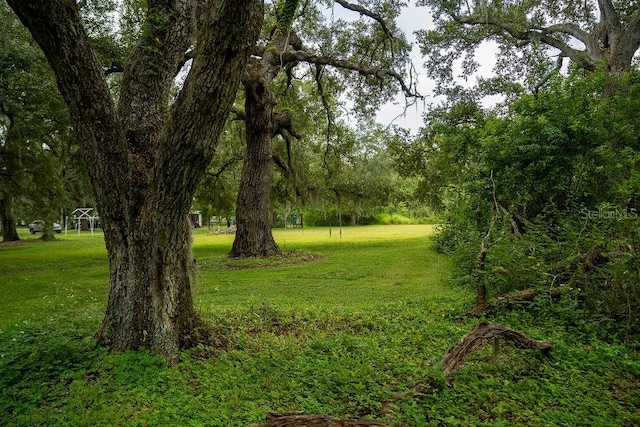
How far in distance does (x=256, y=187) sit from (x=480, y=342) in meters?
9.91

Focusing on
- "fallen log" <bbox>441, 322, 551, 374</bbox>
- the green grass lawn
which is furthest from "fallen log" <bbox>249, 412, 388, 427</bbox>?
"fallen log" <bbox>441, 322, 551, 374</bbox>

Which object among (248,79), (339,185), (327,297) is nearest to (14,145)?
(248,79)

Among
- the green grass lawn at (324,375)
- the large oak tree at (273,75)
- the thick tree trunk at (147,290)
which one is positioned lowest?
the green grass lawn at (324,375)

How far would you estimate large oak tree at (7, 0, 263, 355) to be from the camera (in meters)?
3.28

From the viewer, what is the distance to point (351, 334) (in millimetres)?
4566

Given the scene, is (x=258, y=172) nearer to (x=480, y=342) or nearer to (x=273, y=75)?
(x=273, y=75)

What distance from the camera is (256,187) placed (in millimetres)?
12703

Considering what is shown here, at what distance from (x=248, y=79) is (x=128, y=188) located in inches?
335

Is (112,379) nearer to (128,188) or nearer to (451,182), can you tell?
(128,188)

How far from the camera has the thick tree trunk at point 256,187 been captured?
1245 centimetres

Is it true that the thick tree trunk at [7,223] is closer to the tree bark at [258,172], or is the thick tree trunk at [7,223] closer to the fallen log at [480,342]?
the tree bark at [258,172]

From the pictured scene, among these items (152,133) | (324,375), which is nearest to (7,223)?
(152,133)

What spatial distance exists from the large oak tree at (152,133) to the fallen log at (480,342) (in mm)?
2324

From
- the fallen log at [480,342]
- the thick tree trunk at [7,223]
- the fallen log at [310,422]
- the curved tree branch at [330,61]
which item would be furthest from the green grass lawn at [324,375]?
the thick tree trunk at [7,223]
